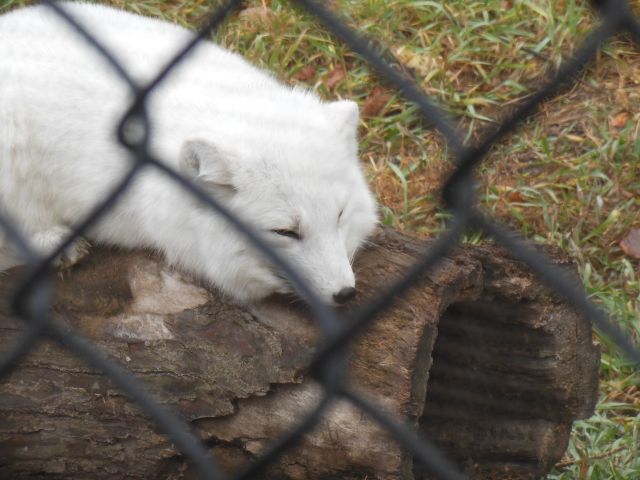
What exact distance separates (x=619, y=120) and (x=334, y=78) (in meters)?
1.59

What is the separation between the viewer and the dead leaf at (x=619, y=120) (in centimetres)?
552

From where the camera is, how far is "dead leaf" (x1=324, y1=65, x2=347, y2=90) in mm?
5890

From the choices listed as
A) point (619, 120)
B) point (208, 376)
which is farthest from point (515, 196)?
point (208, 376)

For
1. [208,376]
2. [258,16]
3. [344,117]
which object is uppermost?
[344,117]

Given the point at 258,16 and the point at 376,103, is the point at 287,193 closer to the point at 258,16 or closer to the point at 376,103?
the point at 376,103

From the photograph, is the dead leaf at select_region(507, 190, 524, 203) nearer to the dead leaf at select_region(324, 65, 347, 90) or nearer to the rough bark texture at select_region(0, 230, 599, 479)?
the dead leaf at select_region(324, 65, 347, 90)

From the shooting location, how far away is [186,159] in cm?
333

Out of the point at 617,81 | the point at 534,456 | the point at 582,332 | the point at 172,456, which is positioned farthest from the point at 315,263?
the point at 617,81

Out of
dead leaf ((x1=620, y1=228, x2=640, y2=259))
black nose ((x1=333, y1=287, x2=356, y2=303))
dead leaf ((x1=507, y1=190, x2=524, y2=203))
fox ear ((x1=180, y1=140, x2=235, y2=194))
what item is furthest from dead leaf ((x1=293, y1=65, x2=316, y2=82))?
black nose ((x1=333, y1=287, x2=356, y2=303))

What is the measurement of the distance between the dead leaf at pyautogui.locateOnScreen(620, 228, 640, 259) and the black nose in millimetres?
2348

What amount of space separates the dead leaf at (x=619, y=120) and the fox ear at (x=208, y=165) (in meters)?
2.89

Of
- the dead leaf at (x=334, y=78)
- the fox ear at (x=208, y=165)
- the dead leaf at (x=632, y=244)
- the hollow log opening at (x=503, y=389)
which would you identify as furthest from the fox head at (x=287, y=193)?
the dead leaf at (x=334, y=78)

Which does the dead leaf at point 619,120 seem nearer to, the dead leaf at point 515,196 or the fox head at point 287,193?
the dead leaf at point 515,196

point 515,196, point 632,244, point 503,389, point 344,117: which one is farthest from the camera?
point 515,196
